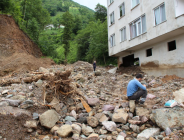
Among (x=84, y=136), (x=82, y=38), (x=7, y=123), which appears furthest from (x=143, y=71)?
(x=82, y=38)

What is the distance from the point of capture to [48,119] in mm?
4395

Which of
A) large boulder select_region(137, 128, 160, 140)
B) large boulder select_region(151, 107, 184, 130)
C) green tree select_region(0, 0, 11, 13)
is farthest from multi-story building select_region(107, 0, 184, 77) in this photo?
green tree select_region(0, 0, 11, 13)

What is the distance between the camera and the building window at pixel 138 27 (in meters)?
11.4

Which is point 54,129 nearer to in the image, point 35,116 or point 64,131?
point 64,131

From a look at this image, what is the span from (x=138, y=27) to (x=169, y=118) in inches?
378

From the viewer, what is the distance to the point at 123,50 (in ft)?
45.3

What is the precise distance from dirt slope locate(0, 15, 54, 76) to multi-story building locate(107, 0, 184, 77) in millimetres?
8970

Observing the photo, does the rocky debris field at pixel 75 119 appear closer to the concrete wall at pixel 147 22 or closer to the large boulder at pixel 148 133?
Answer: the large boulder at pixel 148 133

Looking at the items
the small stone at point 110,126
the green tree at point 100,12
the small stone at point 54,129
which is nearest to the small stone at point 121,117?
the small stone at point 110,126

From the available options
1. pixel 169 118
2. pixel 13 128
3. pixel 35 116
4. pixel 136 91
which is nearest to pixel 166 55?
pixel 136 91

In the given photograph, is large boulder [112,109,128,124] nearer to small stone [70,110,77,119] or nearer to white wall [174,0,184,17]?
small stone [70,110,77,119]

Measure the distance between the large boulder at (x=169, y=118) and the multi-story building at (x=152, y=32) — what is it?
5.85 m

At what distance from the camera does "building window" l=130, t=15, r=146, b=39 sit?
11356mm

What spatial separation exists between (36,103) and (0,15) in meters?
16.8
